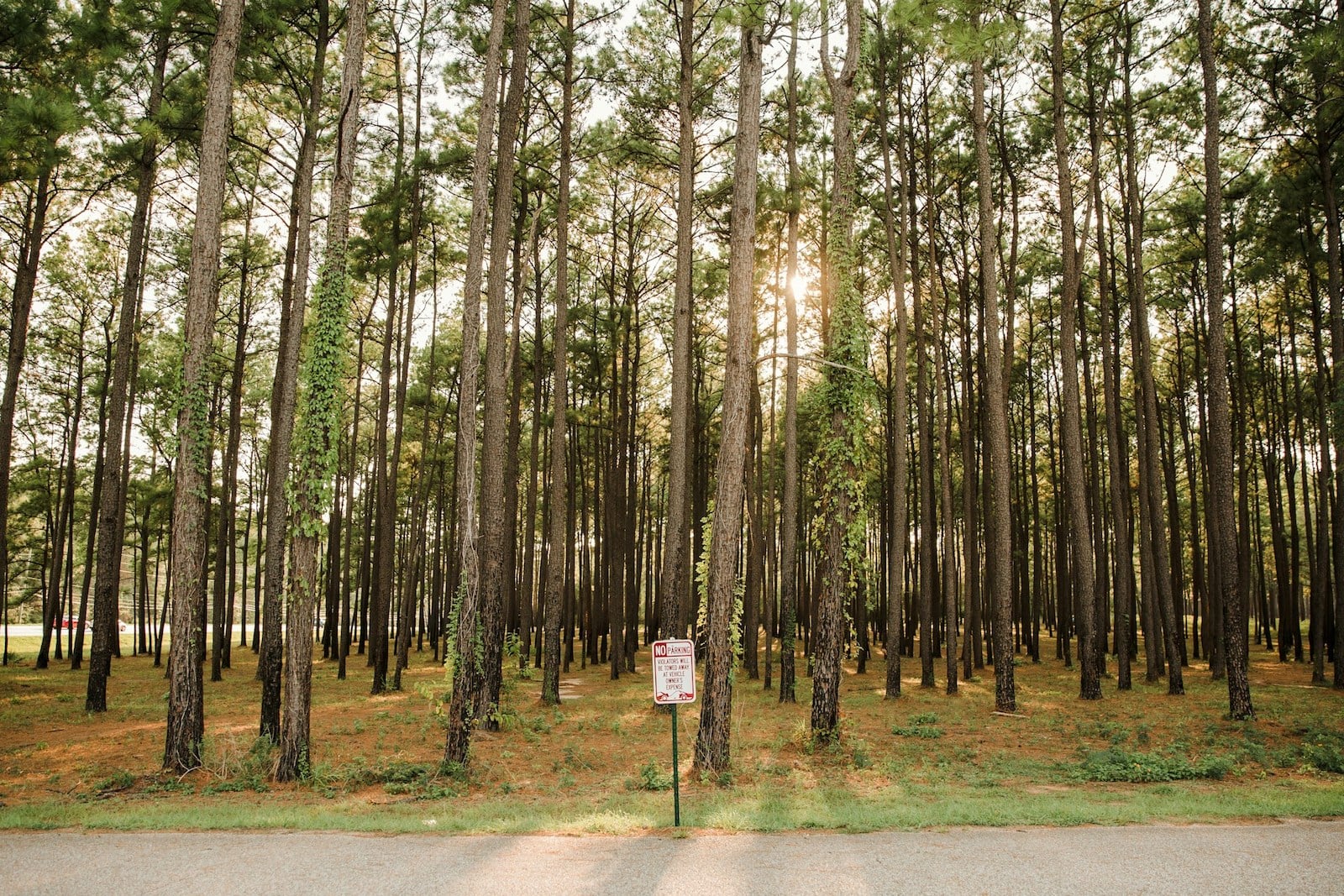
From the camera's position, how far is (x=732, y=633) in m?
10.0

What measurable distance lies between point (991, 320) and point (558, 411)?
922 centimetres

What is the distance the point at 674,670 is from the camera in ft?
24.5

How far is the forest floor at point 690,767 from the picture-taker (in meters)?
7.35

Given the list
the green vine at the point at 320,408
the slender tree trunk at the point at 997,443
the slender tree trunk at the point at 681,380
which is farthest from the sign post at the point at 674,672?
the slender tree trunk at the point at 997,443

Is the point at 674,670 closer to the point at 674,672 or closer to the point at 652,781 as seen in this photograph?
the point at 674,672

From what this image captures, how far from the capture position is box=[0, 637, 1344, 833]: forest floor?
7.35 m

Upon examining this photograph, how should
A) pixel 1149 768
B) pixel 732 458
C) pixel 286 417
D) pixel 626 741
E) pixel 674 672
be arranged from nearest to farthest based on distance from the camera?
1. pixel 674 672
2. pixel 1149 768
3. pixel 732 458
4. pixel 286 417
5. pixel 626 741

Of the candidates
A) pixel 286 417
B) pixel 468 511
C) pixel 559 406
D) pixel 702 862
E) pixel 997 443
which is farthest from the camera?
pixel 559 406

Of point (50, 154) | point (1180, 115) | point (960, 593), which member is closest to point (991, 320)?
point (1180, 115)

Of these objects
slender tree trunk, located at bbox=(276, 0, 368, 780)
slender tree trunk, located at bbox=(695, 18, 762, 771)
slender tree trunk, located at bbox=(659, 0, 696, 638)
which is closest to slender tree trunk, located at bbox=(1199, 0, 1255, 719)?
slender tree trunk, located at bbox=(695, 18, 762, 771)

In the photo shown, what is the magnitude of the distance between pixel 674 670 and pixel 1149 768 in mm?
6504

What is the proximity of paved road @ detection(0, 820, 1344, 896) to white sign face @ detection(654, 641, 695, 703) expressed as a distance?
4.11 feet

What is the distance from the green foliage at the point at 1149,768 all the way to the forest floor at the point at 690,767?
0.03 m

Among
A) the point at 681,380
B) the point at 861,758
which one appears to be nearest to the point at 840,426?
the point at 681,380
